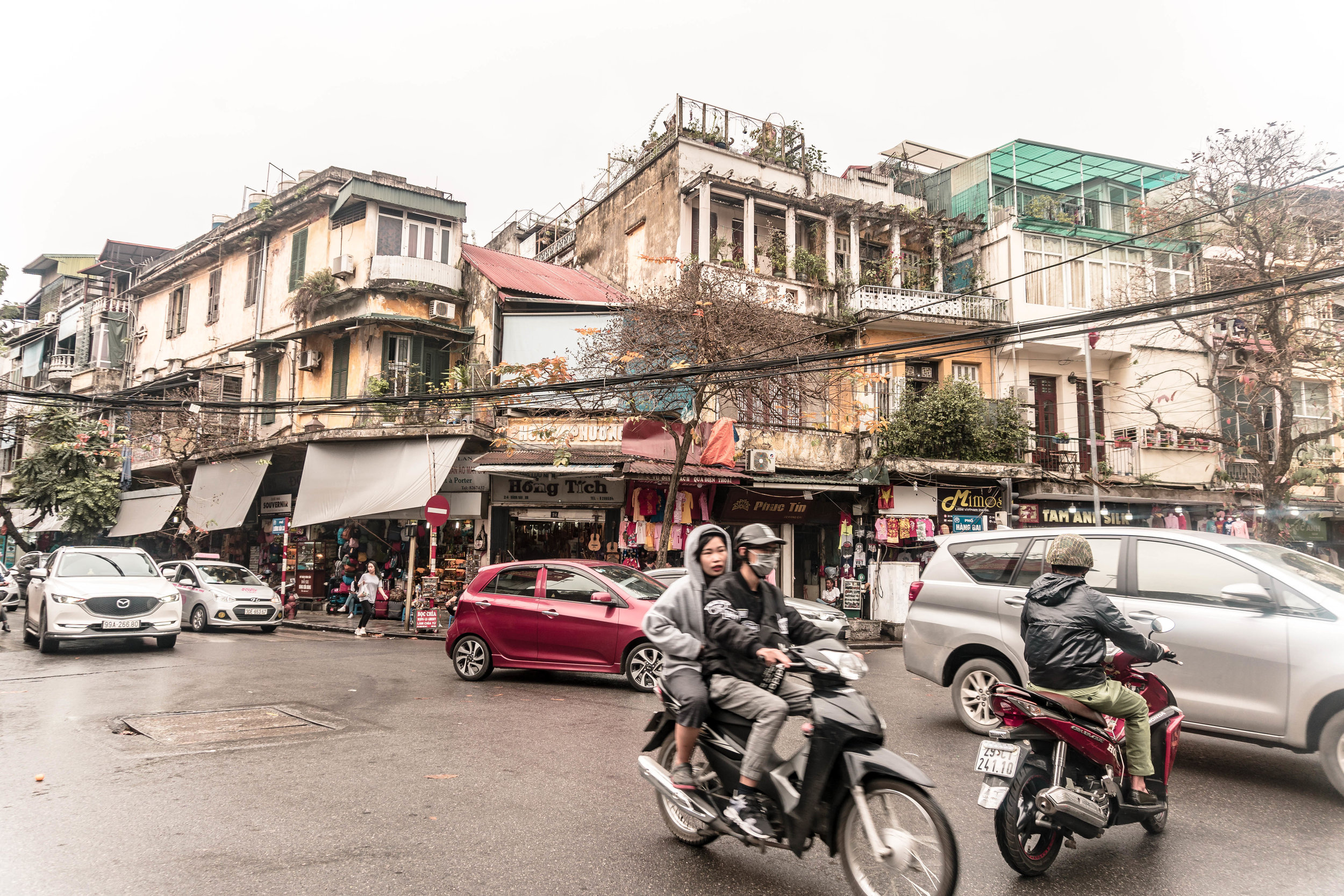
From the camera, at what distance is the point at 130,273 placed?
33.4 metres

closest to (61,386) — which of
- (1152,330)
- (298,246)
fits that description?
(298,246)

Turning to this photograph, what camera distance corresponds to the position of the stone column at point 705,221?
21656 millimetres

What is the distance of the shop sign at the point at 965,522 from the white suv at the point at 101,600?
55.0ft

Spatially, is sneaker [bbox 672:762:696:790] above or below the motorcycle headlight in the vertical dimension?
below

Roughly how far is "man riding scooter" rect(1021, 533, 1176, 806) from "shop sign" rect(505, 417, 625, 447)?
15898 millimetres

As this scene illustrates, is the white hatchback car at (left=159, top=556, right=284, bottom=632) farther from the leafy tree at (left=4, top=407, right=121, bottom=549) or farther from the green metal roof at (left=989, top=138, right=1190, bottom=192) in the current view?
the green metal roof at (left=989, top=138, right=1190, bottom=192)

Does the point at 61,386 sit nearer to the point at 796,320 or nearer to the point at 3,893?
the point at 796,320

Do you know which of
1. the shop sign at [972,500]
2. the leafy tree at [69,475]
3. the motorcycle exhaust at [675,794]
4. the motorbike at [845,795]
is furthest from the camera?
the leafy tree at [69,475]

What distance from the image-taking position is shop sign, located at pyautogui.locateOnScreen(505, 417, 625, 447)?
786 inches

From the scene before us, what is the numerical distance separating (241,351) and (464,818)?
25.1 m

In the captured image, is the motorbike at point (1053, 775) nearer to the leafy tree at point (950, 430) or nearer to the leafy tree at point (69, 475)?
the leafy tree at point (950, 430)

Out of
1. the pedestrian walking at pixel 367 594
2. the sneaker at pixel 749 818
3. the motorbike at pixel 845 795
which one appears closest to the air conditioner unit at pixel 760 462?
the pedestrian walking at pixel 367 594

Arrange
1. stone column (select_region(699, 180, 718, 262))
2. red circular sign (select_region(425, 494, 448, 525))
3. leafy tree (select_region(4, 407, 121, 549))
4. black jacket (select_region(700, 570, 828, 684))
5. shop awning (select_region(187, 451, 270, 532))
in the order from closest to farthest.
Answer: black jacket (select_region(700, 570, 828, 684)) < red circular sign (select_region(425, 494, 448, 525)) < stone column (select_region(699, 180, 718, 262)) < shop awning (select_region(187, 451, 270, 532)) < leafy tree (select_region(4, 407, 121, 549))

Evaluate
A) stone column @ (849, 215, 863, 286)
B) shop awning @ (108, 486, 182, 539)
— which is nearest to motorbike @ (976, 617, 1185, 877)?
stone column @ (849, 215, 863, 286)
